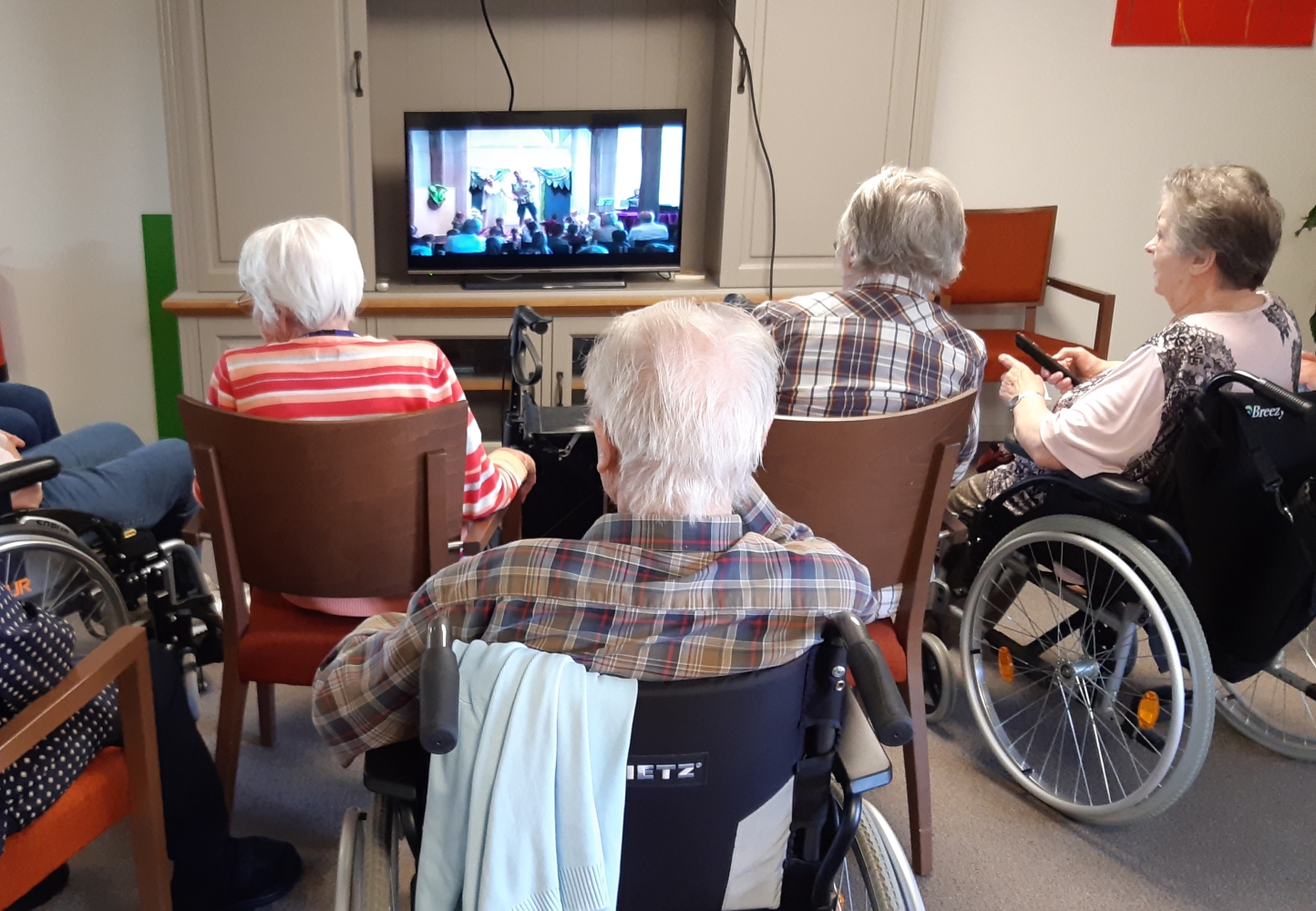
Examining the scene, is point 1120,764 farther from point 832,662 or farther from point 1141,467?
point 832,662

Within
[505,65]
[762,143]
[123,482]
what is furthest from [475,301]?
[123,482]

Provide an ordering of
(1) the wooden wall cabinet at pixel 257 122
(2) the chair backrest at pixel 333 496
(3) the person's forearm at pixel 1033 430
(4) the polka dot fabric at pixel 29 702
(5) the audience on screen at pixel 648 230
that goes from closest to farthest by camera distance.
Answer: (4) the polka dot fabric at pixel 29 702
(2) the chair backrest at pixel 333 496
(3) the person's forearm at pixel 1033 430
(1) the wooden wall cabinet at pixel 257 122
(5) the audience on screen at pixel 648 230

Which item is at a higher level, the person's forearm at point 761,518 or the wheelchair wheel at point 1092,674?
the person's forearm at point 761,518

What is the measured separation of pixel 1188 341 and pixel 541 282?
7.96 ft

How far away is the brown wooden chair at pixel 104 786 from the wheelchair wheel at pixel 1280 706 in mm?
1866

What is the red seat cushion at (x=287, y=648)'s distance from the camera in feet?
5.32

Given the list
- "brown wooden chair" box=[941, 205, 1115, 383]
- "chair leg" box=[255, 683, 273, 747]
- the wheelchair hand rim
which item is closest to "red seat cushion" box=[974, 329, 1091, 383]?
"brown wooden chair" box=[941, 205, 1115, 383]

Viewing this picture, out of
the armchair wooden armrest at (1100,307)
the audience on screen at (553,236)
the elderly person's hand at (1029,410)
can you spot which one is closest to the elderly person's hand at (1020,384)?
the elderly person's hand at (1029,410)

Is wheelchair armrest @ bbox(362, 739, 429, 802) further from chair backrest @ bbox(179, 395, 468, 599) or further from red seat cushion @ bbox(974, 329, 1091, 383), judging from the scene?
red seat cushion @ bbox(974, 329, 1091, 383)

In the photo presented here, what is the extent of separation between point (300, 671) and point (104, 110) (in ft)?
9.01

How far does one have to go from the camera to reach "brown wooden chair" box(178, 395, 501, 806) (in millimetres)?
1464

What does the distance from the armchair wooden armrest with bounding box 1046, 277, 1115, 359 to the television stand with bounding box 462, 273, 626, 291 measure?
1.54 meters

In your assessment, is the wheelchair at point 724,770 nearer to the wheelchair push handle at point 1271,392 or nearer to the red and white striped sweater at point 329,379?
the red and white striped sweater at point 329,379

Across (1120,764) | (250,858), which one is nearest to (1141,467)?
(1120,764)
